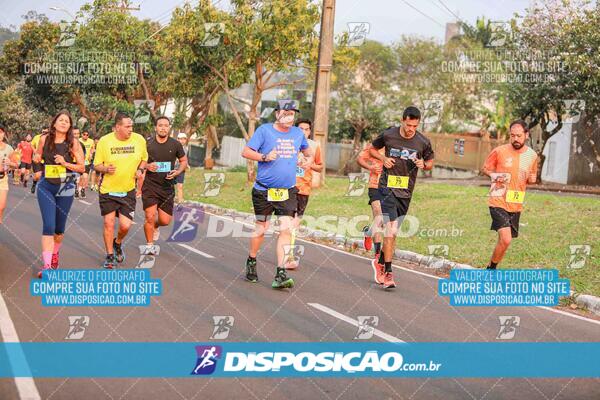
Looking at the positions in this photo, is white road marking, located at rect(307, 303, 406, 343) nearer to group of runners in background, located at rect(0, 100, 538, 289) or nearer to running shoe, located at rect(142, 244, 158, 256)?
group of runners in background, located at rect(0, 100, 538, 289)

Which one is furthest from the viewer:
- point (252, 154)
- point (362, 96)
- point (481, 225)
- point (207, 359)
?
point (362, 96)

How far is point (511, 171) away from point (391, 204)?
1.70 m

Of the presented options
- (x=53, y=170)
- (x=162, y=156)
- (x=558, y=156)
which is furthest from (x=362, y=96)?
(x=53, y=170)

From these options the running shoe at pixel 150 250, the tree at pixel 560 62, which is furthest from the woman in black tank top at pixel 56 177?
the tree at pixel 560 62

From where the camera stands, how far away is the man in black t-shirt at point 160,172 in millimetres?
12938

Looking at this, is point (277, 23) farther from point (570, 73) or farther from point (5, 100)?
point (5, 100)

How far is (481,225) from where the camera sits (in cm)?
1784

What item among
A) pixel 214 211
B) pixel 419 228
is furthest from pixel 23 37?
pixel 419 228

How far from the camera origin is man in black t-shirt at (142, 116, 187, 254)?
1294 centimetres

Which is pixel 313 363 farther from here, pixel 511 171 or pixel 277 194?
pixel 511 171

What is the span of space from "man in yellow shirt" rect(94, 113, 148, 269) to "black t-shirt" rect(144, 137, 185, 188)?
35.2 inches

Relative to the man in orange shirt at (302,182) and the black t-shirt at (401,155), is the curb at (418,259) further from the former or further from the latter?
the black t-shirt at (401,155)

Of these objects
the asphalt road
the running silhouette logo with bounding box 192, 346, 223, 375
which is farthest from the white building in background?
the running silhouette logo with bounding box 192, 346, 223, 375

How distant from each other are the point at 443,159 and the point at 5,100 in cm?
3410
